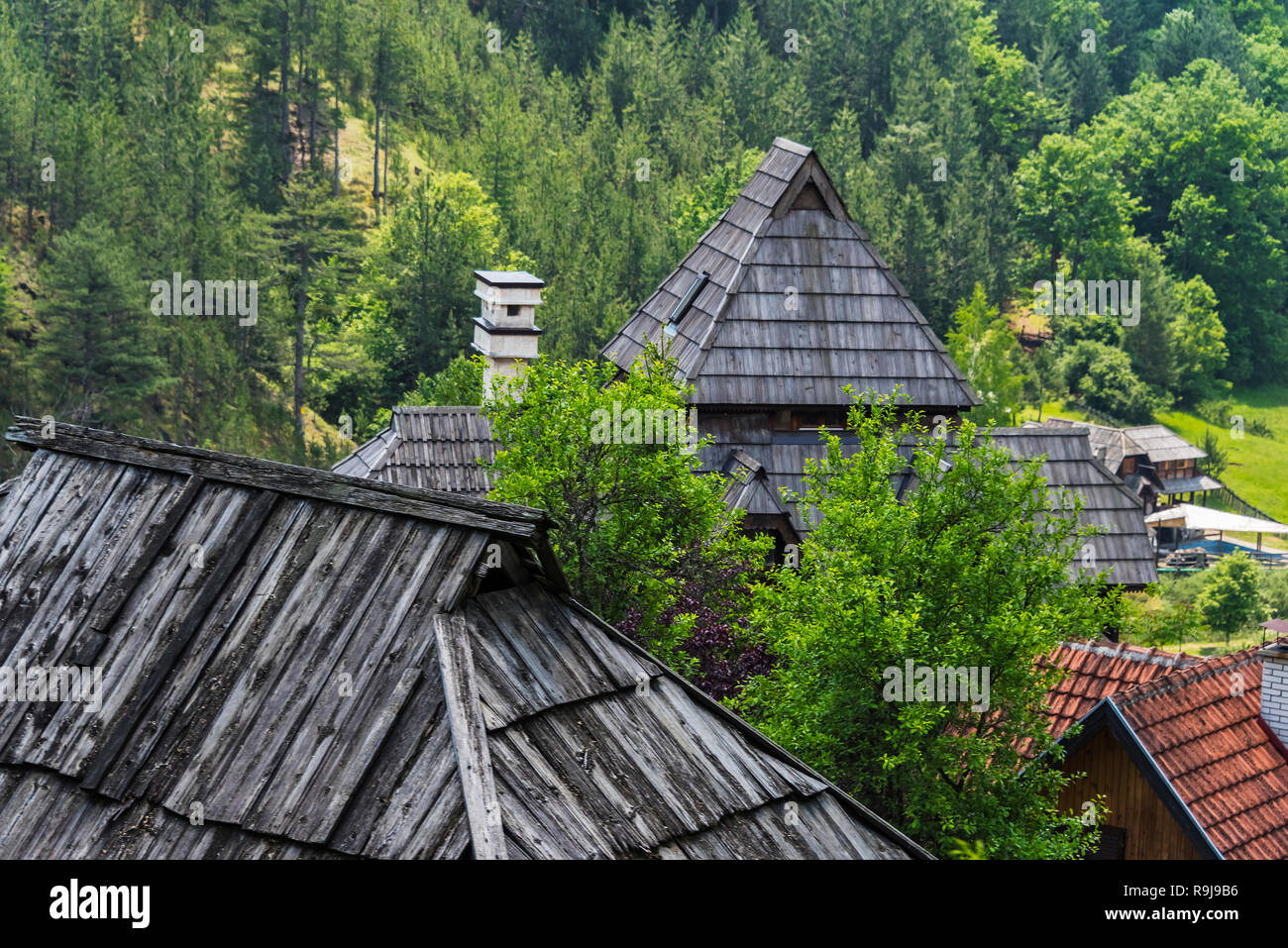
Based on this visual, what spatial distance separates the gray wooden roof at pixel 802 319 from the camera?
77.8ft

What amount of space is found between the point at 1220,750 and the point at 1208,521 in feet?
138

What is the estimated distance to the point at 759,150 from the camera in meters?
71.2

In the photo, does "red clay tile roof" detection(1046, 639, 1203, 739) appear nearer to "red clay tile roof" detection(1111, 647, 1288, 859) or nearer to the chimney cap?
"red clay tile roof" detection(1111, 647, 1288, 859)

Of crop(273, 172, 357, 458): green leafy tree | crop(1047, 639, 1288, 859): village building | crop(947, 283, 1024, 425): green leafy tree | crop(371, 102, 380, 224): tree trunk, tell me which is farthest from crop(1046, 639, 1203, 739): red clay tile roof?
crop(371, 102, 380, 224): tree trunk

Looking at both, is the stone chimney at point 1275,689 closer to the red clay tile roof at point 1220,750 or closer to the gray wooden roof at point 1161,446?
the red clay tile roof at point 1220,750

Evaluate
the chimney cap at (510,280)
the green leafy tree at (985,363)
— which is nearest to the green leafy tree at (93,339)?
the chimney cap at (510,280)

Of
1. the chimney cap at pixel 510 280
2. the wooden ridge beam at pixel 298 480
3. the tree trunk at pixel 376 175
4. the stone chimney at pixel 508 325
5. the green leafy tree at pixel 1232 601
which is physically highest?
the tree trunk at pixel 376 175

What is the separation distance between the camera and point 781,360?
78.5 ft

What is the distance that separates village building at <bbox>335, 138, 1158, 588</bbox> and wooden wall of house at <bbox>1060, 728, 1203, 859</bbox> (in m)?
7.38

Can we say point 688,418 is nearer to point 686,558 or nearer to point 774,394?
point 774,394

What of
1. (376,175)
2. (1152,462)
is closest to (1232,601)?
(1152,462)

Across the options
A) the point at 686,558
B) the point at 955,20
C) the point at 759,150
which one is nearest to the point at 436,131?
the point at 759,150

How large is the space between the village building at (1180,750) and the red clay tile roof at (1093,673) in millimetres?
15

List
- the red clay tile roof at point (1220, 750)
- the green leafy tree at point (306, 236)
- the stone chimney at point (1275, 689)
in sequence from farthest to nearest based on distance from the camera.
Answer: the green leafy tree at point (306, 236), the stone chimney at point (1275, 689), the red clay tile roof at point (1220, 750)
